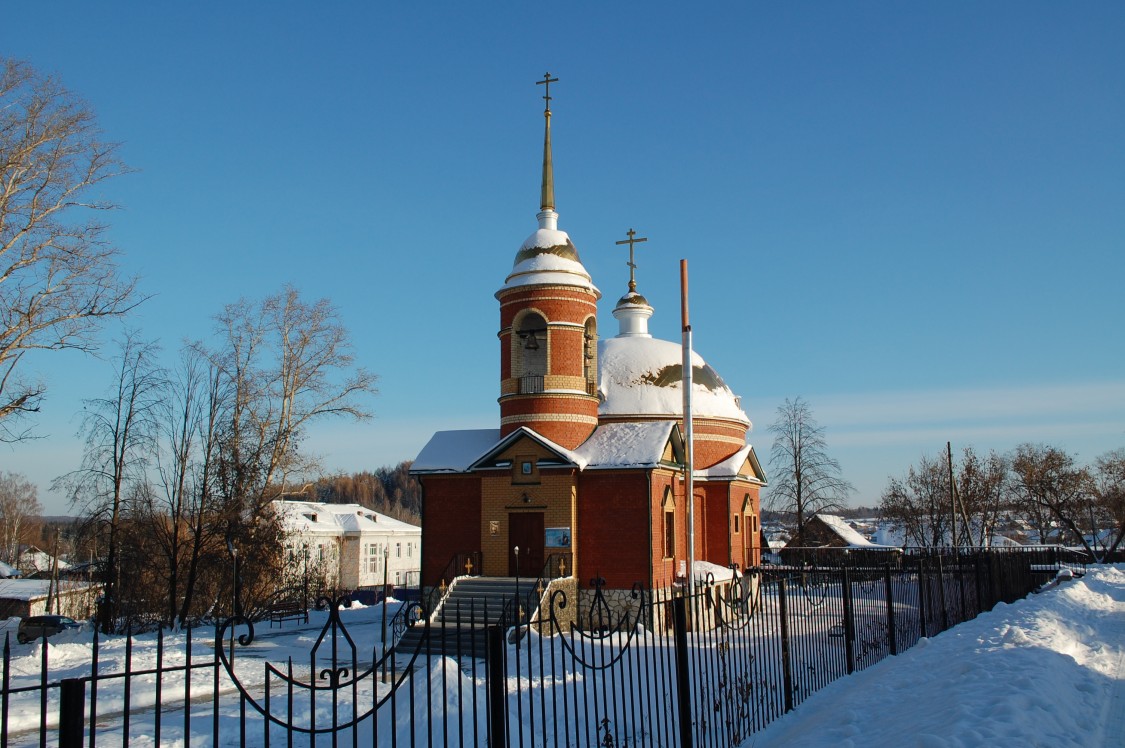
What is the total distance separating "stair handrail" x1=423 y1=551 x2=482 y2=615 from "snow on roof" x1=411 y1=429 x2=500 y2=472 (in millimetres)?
2154

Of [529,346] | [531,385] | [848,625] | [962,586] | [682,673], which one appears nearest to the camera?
[682,673]

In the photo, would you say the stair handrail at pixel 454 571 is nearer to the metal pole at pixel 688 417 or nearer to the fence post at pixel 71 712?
the metal pole at pixel 688 417

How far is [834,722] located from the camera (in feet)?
24.7

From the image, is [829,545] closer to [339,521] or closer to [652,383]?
[339,521]

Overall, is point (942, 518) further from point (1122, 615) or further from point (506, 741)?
point (506, 741)

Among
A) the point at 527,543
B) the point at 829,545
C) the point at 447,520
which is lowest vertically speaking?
the point at 829,545

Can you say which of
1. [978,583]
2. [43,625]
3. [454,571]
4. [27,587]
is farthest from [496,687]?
[27,587]

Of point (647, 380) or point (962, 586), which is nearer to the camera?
point (962, 586)

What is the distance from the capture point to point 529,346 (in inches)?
880

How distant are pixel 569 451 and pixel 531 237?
5952 mm

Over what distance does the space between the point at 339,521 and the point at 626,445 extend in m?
33.9

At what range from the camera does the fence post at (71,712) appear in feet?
11.0

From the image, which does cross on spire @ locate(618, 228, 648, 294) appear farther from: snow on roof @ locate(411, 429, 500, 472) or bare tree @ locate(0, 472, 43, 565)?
bare tree @ locate(0, 472, 43, 565)

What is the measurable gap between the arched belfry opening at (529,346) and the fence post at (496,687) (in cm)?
1718
